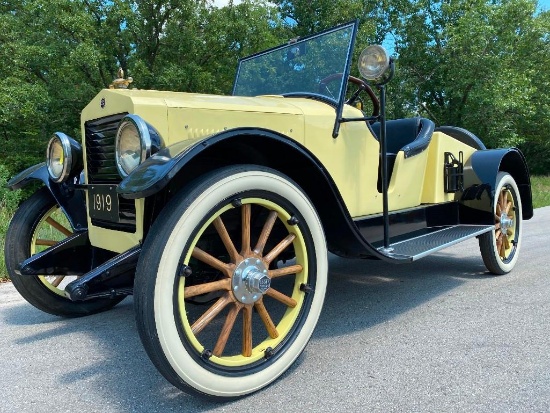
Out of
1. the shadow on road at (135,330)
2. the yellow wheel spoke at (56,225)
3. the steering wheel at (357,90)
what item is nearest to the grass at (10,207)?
the shadow on road at (135,330)

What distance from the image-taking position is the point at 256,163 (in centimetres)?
240

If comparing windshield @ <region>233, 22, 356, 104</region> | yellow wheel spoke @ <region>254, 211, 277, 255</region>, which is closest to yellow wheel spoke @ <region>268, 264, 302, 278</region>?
yellow wheel spoke @ <region>254, 211, 277, 255</region>

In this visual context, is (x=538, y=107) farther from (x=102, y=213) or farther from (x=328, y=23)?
(x=102, y=213)

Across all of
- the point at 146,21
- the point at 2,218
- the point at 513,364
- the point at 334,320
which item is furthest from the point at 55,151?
the point at 146,21

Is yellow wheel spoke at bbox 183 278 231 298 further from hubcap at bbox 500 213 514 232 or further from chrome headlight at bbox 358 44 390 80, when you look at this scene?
hubcap at bbox 500 213 514 232

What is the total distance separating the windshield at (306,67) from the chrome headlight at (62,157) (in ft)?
4.76

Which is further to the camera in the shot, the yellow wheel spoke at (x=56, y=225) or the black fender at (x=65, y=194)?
the yellow wheel spoke at (x=56, y=225)

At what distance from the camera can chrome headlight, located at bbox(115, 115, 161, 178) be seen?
2.04 meters

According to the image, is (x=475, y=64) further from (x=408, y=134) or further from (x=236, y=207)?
(x=236, y=207)

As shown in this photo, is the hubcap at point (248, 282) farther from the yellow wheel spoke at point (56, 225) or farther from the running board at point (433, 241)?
the yellow wheel spoke at point (56, 225)

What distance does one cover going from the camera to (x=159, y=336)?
5.51 feet

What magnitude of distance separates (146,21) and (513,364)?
16.2 m

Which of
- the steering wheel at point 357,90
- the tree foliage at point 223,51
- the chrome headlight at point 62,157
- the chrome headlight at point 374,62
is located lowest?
the chrome headlight at point 62,157

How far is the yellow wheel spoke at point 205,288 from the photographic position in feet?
6.28
